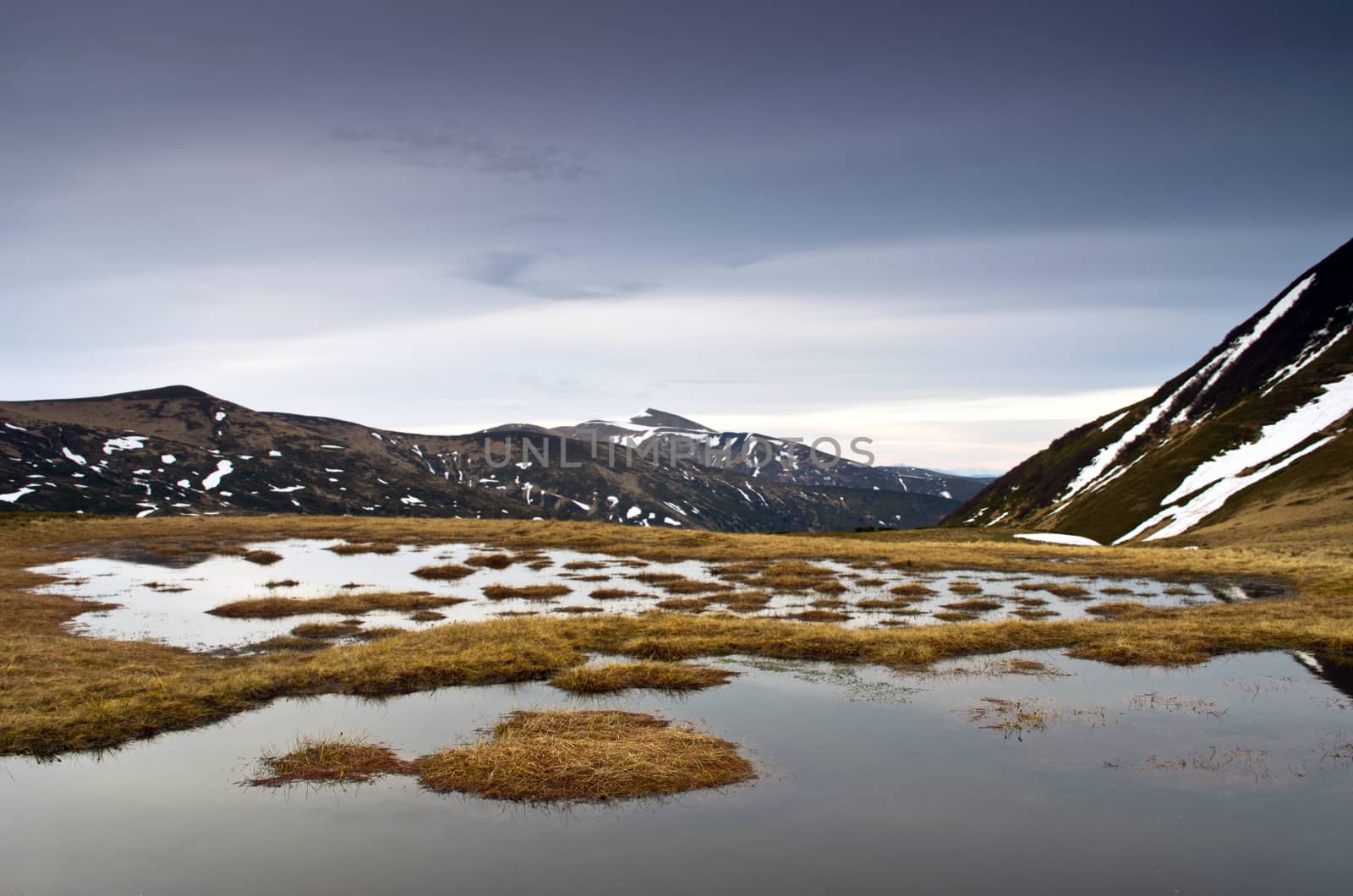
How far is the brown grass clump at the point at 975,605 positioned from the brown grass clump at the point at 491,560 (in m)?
29.7

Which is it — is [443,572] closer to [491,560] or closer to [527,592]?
[491,560]

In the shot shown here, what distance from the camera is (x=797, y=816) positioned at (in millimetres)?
14773

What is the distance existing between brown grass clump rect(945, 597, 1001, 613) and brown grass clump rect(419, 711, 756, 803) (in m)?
23.6

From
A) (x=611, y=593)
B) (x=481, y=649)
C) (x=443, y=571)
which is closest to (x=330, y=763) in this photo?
(x=481, y=649)

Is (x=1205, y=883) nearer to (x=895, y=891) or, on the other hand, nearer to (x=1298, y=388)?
(x=895, y=891)

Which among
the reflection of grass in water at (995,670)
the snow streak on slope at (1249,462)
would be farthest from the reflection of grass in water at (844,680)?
the snow streak on slope at (1249,462)

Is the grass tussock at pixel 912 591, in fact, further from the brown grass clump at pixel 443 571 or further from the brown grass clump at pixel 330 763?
the brown grass clump at pixel 330 763

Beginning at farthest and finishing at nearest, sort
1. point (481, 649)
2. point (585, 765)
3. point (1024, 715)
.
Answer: point (481, 649), point (1024, 715), point (585, 765)

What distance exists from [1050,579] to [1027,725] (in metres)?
34.1

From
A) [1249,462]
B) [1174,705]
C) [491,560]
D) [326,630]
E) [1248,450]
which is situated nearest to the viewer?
[1174,705]

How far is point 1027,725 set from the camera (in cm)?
1998

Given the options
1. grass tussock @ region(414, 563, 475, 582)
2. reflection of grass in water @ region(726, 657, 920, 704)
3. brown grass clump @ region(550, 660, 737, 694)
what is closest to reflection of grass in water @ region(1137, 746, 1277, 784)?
reflection of grass in water @ region(726, 657, 920, 704)

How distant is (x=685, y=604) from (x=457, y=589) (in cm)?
1354

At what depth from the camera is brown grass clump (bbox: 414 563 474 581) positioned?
51.3 metres
